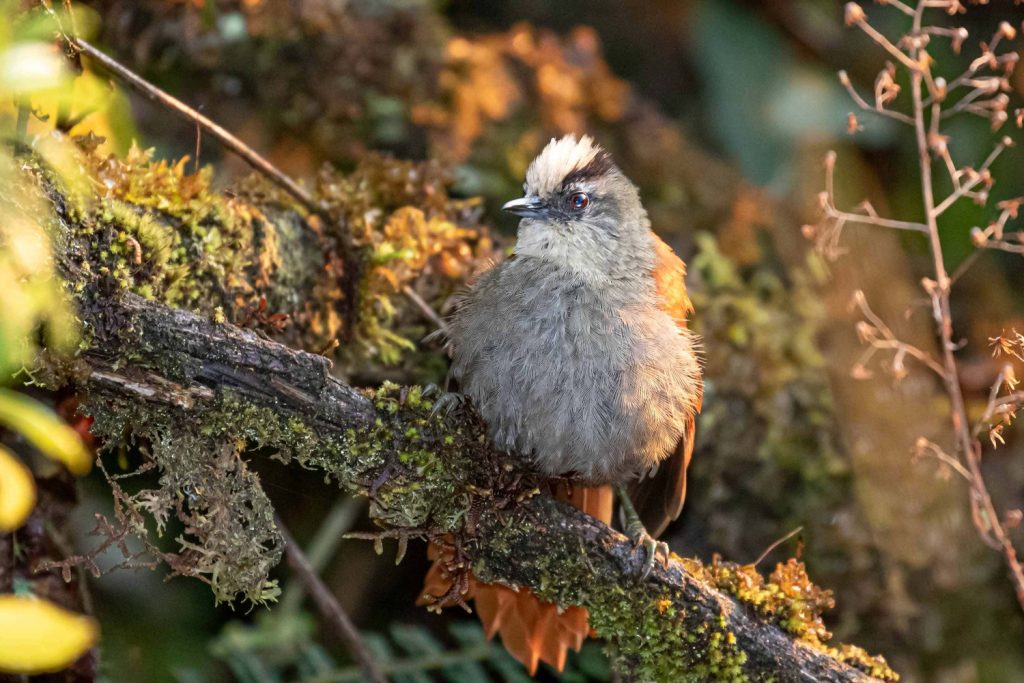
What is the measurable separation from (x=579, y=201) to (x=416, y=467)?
3.89 ft

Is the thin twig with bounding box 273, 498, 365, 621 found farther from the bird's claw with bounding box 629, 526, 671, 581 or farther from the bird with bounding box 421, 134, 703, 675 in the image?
the bird's claw with bounding box 629, 526, 671, 581

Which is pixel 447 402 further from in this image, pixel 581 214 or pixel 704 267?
pixel 704 267

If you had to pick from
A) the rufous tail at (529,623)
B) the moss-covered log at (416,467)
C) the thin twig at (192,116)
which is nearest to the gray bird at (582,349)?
the moss-covered log at (416,467)

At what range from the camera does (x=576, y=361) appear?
273 centimetres

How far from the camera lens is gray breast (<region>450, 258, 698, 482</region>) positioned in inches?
107

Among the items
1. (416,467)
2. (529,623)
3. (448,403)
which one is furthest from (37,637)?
(529,623)

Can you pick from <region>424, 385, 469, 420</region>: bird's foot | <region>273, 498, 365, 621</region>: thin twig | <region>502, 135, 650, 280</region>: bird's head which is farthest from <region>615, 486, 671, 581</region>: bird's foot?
<region>273, 498, 365, 621</region>: thin twig

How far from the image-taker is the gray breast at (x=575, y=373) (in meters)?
2.72

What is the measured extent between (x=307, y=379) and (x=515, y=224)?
2.24 metres

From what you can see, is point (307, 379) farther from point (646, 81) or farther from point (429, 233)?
point (646, 81)

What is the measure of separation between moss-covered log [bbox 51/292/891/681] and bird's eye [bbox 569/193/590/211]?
880 millimetres

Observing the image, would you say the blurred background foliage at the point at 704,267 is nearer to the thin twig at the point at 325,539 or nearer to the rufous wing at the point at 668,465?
the thin twig at the point at 325,539

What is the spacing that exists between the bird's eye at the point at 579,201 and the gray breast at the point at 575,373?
0.37 m

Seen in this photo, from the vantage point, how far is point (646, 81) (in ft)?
19.4
